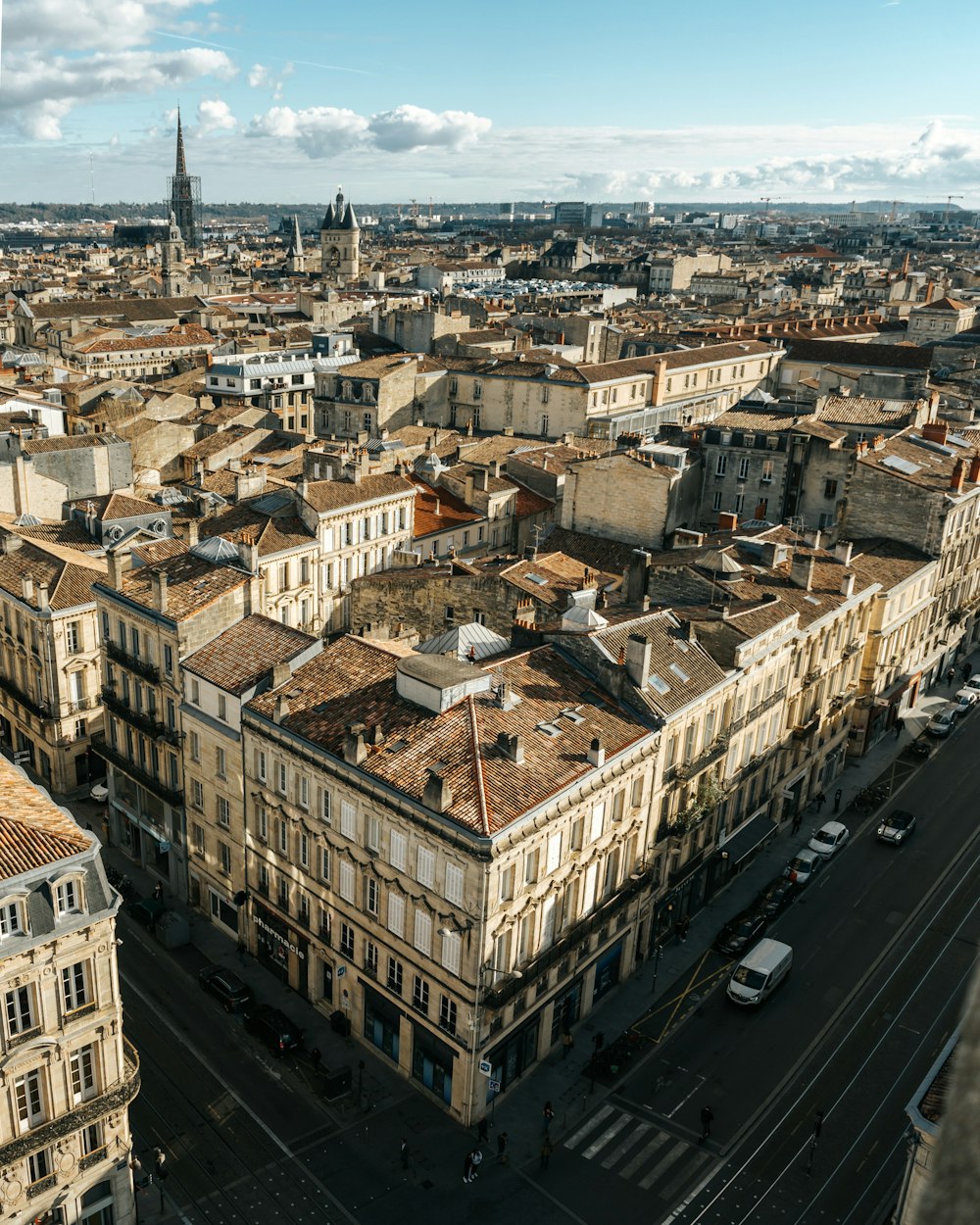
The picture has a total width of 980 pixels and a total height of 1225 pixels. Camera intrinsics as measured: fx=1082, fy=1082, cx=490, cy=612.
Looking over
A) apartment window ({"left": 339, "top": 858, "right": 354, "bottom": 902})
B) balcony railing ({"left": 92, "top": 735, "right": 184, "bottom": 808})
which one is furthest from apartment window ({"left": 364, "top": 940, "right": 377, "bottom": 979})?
balcony railing ({"left": 92, "top": 735, "right": 184, "bottom": 808})

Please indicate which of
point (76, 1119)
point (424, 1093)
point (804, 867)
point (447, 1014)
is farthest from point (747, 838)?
point (76, 1119)

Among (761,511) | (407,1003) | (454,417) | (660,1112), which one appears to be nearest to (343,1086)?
(407,1003)

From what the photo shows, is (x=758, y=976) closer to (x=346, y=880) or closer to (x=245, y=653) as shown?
(x=346, y=880)

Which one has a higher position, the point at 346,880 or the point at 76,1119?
the point at 346,880

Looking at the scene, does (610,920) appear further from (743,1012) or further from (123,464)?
(123,464)

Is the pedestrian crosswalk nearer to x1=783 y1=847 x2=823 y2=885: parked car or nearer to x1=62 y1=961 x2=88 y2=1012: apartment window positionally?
x1=62 y1=961 x2=88 y2=1012: apartment window

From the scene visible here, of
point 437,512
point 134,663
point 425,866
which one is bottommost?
point 425,866
